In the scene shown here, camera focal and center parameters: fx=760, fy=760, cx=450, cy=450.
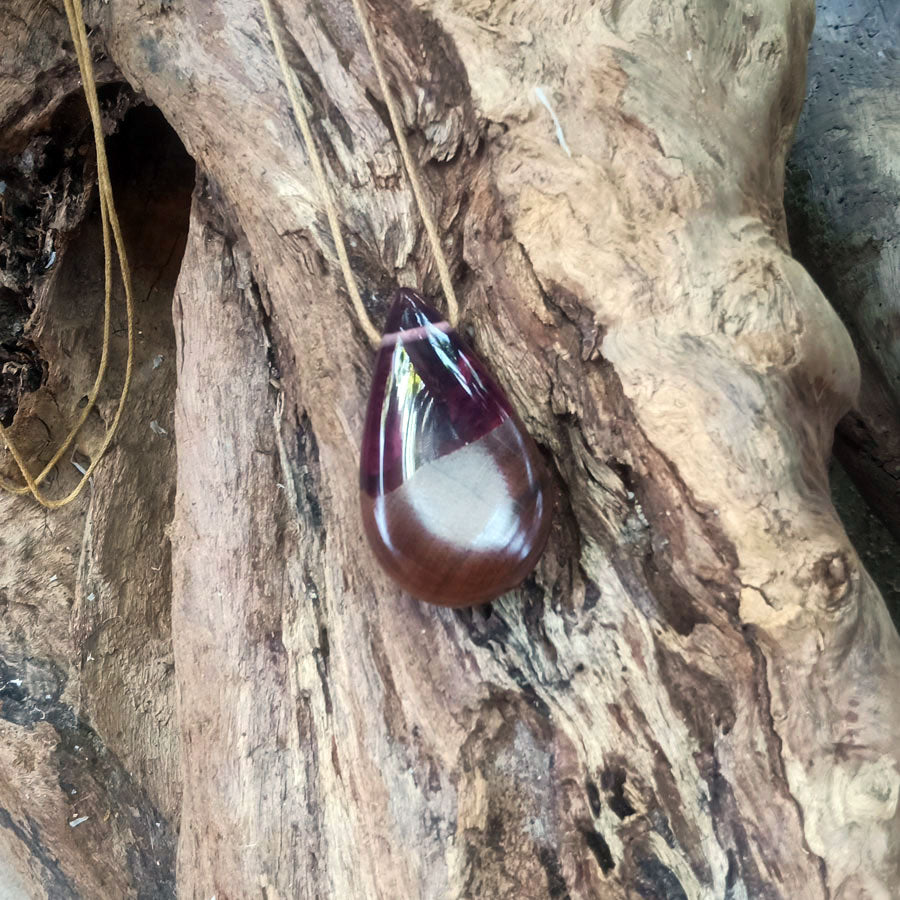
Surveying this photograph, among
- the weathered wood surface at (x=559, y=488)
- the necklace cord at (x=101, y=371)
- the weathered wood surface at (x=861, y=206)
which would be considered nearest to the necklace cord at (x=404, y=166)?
the weathered wood surface at (x=559, y=488)

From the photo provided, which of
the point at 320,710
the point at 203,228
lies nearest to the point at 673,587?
the point at 320,710

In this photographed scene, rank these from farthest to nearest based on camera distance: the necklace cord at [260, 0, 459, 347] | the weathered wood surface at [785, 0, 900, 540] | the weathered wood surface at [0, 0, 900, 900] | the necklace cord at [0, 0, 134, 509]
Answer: the weathered wood surface at [785, 0, 900, 540], the necklace cord at [0, 0, 134, 509], the necklace cord at [260, 0, 459, 347], the weathered wood surface at [0, 0, 900, 900]

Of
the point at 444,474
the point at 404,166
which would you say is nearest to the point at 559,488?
the point at 444,474

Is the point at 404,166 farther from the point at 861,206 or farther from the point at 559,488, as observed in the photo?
the point at 861,206

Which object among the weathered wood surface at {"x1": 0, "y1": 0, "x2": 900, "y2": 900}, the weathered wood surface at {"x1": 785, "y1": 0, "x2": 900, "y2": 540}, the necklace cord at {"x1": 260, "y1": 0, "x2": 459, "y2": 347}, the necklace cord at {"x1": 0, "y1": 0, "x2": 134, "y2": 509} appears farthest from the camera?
the weathered wood surface at {"x1": 785, "y1": 0, "x2": 900, "y2": 540}

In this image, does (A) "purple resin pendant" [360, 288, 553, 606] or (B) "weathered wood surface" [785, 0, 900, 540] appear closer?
(A) "purple resin pendant" [360, 288, 553, 606]

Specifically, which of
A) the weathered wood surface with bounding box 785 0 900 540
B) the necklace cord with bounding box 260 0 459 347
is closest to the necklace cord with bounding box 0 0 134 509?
the necklace cord with bounding box 260 0 459 347

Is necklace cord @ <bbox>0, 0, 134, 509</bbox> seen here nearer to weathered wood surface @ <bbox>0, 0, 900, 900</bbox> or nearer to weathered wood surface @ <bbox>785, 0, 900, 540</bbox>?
weathered wood surface @ <bbox>0, 0, 900, 900</bbox>
